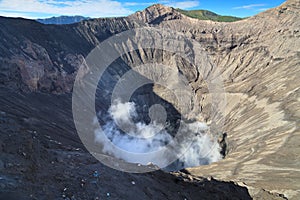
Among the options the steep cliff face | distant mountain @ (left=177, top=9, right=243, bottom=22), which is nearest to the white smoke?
the steep cliff face

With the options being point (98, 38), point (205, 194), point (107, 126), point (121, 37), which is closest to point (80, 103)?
point (107, 126)

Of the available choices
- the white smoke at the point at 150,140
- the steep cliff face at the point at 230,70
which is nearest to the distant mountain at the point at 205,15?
the steep cliff face at the point at 230,70

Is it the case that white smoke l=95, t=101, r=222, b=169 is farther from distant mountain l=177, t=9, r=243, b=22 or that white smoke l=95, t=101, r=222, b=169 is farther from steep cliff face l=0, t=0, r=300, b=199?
distant mountain l=177, t=9, r=243, b=22

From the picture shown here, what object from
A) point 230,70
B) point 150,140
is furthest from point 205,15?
point 150,140

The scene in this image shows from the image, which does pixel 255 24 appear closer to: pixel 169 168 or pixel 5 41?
pixel 169 168

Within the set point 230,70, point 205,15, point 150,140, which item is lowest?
point 150,140

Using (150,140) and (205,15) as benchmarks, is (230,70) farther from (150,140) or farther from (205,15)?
(205,15)

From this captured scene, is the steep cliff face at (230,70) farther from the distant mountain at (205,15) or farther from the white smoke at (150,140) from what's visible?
the distant mountain at (205,15)
